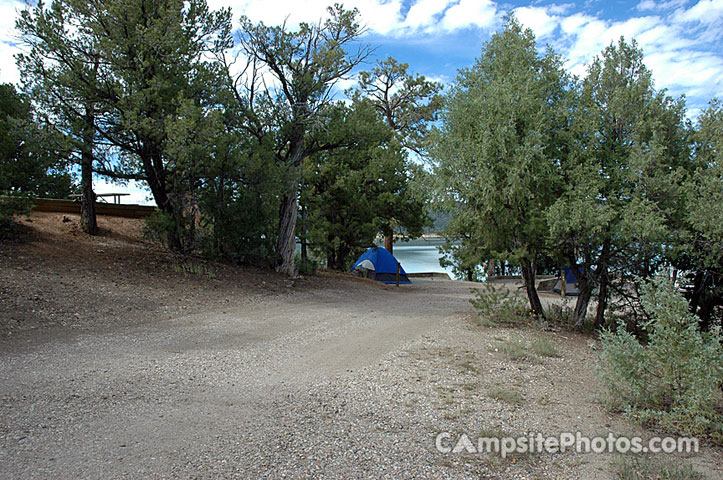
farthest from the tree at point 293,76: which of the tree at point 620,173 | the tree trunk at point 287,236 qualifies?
the tree at point 620,173

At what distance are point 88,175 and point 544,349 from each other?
12.9m

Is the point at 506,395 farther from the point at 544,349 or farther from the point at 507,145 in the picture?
the point at 507,145

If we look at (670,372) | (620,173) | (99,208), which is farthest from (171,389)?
(99,208)

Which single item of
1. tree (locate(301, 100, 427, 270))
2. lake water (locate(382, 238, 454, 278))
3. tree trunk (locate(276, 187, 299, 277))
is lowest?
lake water (locate(382, 238, 454, 278))

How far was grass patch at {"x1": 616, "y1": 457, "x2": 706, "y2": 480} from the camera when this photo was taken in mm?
3621

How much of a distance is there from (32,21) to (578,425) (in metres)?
13.6

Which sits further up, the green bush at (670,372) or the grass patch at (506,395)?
the green bush at (670,372)

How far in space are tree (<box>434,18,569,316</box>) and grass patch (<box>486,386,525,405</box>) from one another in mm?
3824

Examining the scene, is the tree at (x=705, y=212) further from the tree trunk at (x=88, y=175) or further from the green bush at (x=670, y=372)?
the tree trunk at (x=88, y=175)

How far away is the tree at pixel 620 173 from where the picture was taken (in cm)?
→ 792

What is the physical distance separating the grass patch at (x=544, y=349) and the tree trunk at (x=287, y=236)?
9.76 metres

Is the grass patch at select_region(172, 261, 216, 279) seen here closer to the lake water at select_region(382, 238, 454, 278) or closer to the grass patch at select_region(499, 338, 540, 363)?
the lake water at select_region(382, 238, 454, 278)

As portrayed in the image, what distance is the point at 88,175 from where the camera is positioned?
46.1 feet

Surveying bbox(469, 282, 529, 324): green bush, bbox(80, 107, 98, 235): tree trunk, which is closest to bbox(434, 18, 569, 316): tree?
bbox(469, 282, 529, 324): green bush
